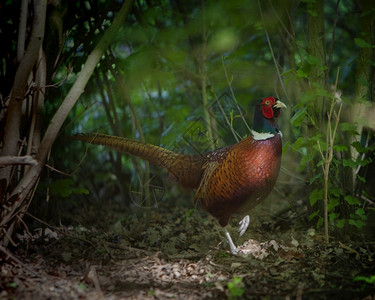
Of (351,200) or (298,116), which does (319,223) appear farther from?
(298,116)

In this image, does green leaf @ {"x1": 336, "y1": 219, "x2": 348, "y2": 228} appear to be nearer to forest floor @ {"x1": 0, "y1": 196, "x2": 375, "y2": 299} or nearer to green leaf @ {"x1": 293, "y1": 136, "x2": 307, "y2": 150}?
forest floor @ {"x1": 0, "y1": 196, "x2": 375, "y2": 299}

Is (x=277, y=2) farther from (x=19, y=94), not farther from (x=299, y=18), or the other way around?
(x=19, y=94)

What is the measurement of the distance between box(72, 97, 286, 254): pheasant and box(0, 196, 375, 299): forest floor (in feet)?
1.16

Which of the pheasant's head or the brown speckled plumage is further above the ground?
the pheasant's head

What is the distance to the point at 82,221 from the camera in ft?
14.0

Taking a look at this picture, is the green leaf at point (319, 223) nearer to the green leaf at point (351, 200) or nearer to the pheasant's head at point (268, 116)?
the green leaf at point (351, 200)

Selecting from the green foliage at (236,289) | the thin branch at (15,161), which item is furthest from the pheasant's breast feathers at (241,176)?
the thin branch at (15,161)

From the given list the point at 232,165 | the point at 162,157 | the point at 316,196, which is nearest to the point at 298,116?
the point at 232,165

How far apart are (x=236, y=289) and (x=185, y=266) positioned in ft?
2.23

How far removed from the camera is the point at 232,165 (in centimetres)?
315

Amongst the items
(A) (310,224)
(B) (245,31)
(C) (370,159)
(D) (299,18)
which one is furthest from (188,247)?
(D) (299,18)

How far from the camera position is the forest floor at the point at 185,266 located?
227cm

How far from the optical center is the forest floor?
2.27 metres

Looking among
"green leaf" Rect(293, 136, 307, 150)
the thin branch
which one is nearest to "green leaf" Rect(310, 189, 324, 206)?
"green leaf" Rect(293, 136, 307, 150)
